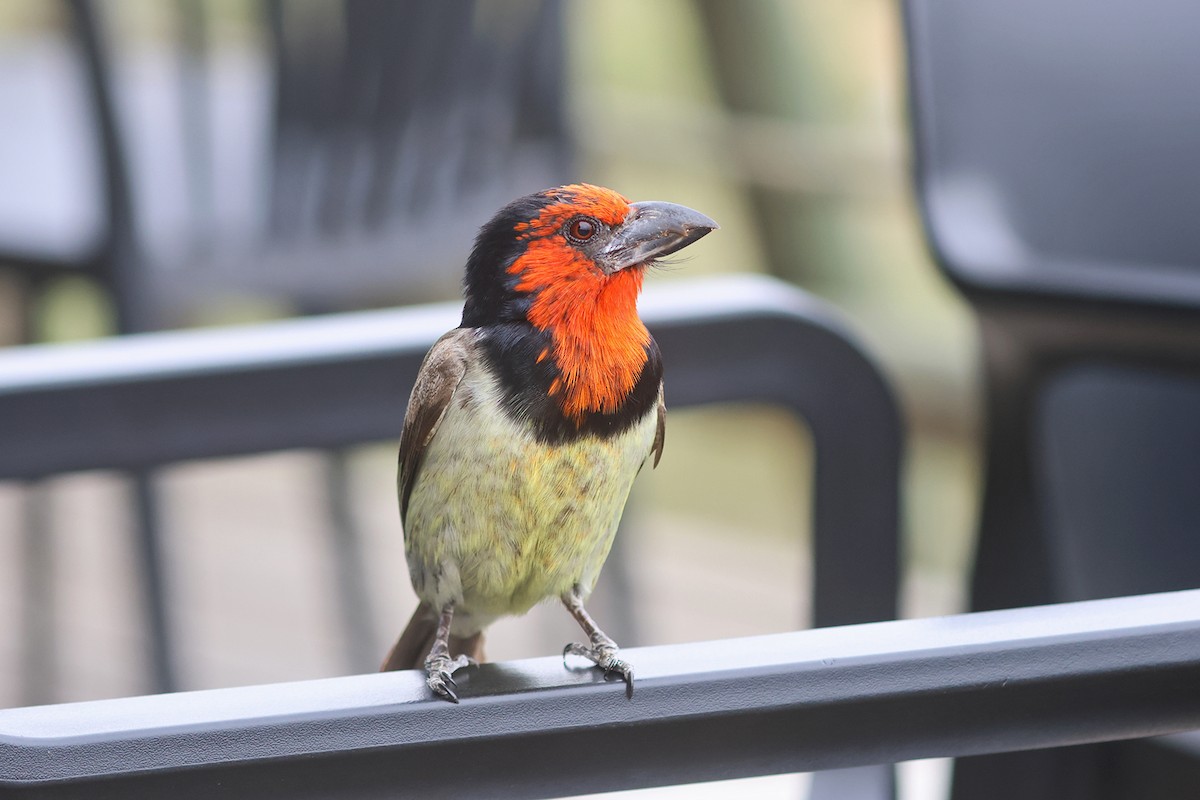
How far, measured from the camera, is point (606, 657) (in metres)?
0.79

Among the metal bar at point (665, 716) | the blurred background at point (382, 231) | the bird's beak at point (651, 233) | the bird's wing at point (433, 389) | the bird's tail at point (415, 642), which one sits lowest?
the metal bar at point (665, 716)

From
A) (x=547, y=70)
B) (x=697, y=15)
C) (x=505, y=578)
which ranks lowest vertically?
(x=505, y=578)

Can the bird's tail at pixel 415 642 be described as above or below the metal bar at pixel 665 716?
above

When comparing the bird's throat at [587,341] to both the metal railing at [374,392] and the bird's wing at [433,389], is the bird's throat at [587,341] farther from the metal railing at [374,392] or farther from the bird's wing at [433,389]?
the metal railing at [374,392]

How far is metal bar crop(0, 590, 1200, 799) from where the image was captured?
27.1 inches

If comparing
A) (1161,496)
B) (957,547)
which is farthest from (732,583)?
(1161,496)

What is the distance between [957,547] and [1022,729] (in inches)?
103

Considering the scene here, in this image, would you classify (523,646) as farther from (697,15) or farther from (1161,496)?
(1161,496)

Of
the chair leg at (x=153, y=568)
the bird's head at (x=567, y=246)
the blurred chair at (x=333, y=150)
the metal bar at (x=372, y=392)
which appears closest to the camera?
the bird's head at (x=567, y=246)

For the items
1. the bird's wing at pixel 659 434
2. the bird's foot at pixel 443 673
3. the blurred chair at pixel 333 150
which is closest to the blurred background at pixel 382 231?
the blurred chair at pixel 333 150

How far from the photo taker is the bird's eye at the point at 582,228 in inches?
31.9

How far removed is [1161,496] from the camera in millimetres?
1486

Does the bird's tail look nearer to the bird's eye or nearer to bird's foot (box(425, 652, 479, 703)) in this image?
bird's foot (box(425, 652, 479, 703))

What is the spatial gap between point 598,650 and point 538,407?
0.48 feet
